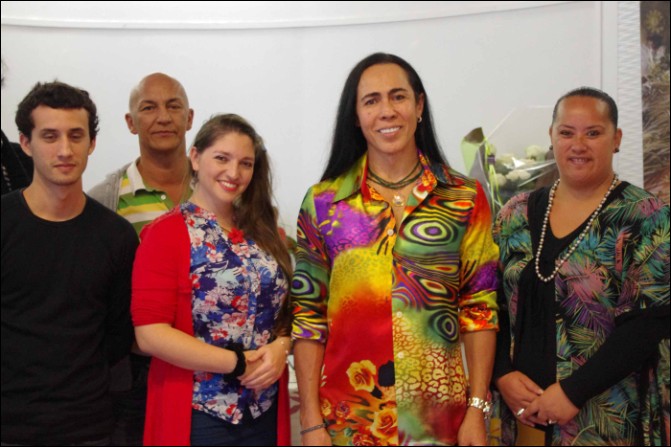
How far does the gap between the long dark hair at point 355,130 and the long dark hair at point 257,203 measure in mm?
223

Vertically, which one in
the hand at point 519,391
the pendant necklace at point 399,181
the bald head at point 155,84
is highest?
the bald head at point 155,84

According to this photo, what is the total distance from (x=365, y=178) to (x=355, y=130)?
0.48 feet

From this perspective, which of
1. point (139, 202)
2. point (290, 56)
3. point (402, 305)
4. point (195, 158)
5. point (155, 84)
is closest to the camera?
point (402, 305)

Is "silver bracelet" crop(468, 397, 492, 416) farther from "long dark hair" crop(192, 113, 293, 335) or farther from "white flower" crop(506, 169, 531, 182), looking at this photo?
"white flower" crop(506, 169, 531, 182)

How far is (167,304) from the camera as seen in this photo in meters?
1.94

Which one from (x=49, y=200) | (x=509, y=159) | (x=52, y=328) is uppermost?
(x=509, y=159)

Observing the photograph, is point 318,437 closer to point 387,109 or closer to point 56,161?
point 387,109

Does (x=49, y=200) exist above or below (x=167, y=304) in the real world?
above

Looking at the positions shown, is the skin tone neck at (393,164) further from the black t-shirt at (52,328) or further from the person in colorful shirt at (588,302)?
the black t-shirt at (52,328)

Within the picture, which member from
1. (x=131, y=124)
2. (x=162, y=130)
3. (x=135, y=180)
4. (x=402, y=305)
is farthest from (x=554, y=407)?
(x=131, y=124)

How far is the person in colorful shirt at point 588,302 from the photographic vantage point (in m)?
1.99

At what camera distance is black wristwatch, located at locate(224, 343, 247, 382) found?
196cm

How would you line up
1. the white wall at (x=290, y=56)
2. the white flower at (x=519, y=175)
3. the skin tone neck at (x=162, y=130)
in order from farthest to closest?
the white wall at (x=290, y=56)
the white flower at (x=519, y=175)
the skin tone neck at (x=162, y=130)

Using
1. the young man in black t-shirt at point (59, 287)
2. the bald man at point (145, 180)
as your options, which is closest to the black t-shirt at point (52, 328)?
the young man in black t-shirt at point (59, 287)
